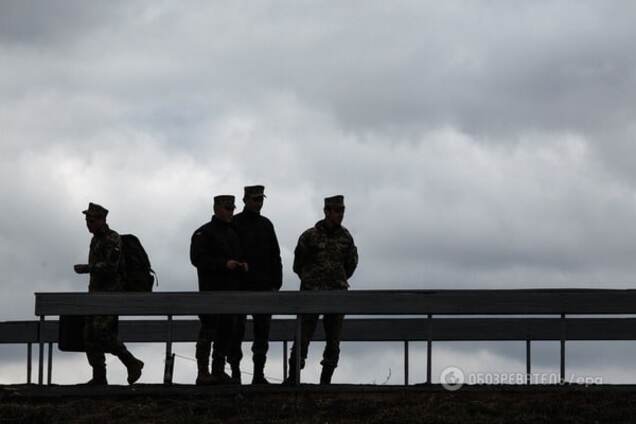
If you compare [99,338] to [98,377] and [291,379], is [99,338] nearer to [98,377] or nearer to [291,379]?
[98,377]

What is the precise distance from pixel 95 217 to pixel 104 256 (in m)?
0.44

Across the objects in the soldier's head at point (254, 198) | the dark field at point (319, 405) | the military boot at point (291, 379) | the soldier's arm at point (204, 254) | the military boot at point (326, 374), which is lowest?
the dark field at point (319, 405)

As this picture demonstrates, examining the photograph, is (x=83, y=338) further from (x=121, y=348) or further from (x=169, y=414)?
(x=169, y=414)

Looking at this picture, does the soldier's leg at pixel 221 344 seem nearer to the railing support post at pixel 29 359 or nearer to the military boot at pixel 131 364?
the military boot at pixel 131 364

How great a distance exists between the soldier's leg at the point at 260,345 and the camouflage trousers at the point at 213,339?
408 millimetres

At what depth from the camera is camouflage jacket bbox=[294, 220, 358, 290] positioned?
69.9 ft

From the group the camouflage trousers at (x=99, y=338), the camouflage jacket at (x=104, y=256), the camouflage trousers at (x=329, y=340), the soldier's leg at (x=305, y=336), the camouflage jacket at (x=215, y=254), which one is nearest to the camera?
the soldier's leg at (x=305, y=336)

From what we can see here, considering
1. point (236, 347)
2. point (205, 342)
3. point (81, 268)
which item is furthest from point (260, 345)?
point (81, 268)

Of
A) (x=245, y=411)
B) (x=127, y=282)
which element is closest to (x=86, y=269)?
(x=127, y=282)

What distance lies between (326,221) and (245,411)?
3288mm

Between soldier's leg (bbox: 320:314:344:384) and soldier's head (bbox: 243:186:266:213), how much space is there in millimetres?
1607

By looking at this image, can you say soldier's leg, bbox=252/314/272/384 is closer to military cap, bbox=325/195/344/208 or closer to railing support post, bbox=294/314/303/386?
railing support post, bbox=294/314/303/386

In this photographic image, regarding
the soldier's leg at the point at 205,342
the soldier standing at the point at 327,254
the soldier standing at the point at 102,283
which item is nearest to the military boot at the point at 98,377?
the soldier standing at the point at 102,283

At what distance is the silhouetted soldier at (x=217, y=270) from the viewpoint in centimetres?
2070
